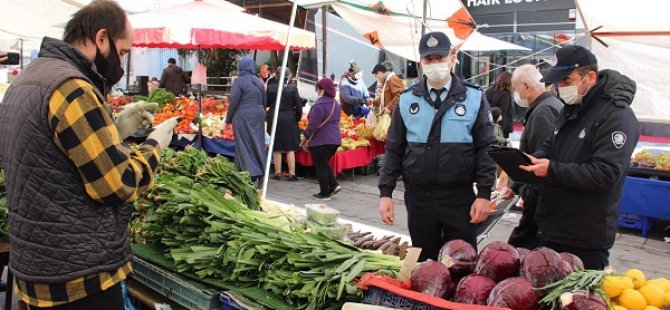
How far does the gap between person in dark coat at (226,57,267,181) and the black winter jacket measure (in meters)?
5.71

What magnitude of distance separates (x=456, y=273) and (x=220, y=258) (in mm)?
1295

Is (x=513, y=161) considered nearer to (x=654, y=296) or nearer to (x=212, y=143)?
(x=654, y=296)

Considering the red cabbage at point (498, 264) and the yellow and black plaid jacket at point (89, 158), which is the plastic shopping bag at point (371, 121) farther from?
the yellow and black plaid jacket at point (89, 158)

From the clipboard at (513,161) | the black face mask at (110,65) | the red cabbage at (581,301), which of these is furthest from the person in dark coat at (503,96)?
the black face mask at (110,65)

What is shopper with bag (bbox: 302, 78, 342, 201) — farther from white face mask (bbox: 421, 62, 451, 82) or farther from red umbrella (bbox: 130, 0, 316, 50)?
white face mask (bbox: 421, 62, 451, 82)

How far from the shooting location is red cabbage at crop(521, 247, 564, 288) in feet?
7.20

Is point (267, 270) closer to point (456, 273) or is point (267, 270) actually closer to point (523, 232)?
point (456, 273)

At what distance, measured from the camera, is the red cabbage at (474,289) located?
223 centimetres

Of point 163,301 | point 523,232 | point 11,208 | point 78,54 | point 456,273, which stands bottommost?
point 163,301

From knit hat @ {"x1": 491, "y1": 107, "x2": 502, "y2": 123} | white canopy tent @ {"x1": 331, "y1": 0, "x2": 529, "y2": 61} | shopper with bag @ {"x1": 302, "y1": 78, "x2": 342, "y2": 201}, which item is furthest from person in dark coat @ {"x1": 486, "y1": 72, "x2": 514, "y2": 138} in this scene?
shopper with bag @ {"x1": 302, "y1": 78, "x2": 342, "y2": 201}

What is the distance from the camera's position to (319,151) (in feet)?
28.3

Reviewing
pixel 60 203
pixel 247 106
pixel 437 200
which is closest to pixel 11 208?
pixel 60 203

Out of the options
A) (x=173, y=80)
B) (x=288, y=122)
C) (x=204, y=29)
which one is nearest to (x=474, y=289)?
(x=204, y=29)

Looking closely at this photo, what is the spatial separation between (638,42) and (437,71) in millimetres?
3296
